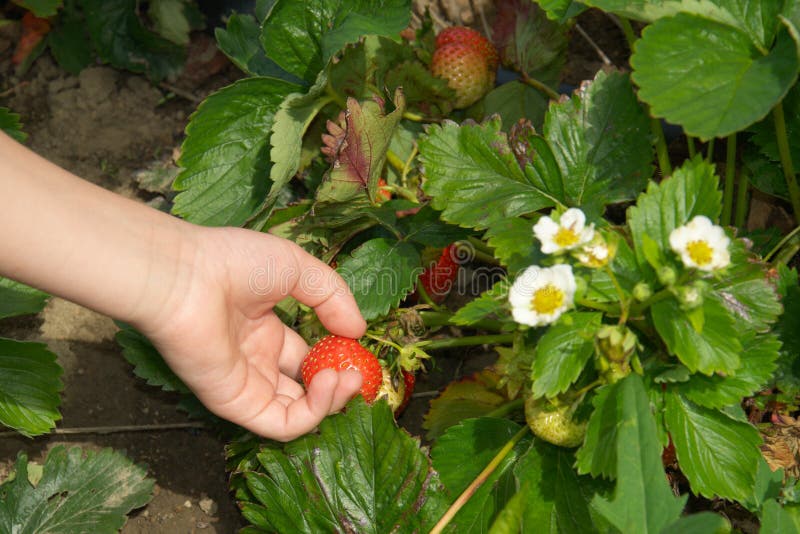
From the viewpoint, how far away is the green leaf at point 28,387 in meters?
1.69

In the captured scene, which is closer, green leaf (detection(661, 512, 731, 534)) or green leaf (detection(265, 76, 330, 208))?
green leaf (detection(661, 512, 731, 534))

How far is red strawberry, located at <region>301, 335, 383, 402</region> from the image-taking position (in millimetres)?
1515

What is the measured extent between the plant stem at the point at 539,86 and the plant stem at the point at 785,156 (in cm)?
48

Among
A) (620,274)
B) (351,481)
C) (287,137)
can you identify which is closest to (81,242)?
(287,137)

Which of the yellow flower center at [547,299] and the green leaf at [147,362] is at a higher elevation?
the yellow flower center at [547,299]

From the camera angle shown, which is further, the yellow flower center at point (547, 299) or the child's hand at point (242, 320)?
the child's hand at point (242, 320)

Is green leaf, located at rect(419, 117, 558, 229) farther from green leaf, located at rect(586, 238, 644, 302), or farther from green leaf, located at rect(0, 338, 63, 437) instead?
green leaf, located at rect(0, 338, 63, 437)

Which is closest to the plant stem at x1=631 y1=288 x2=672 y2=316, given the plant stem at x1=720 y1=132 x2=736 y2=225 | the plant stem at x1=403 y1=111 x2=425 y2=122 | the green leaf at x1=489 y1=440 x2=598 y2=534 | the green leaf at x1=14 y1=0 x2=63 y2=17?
the green leaf at x1=489 y1=440 x2=598 y2=534

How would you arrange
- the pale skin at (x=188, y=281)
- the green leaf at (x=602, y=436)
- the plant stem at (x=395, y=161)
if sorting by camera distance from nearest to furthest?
the green leaf at (x=602, y=436)
the pale skin at (x=188, y=281)
the plant stem at (x=395, y=161)

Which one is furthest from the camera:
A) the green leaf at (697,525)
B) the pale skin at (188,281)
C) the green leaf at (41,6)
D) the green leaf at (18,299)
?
the green leaf at (41,6)

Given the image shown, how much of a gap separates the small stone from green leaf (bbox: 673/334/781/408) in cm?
106

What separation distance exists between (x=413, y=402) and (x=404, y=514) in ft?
1.59

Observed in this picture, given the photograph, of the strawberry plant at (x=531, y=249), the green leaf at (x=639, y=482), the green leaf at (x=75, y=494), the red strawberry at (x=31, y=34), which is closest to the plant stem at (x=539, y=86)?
the strawberry plant at (x=531, y=249)

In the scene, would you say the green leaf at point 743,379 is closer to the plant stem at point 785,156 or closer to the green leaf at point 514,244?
the green leaf at point 514,244
